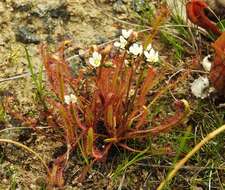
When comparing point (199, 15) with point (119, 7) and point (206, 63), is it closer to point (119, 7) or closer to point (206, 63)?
point (206, 63)

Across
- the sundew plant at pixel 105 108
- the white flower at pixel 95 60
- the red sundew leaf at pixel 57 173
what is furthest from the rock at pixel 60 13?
the red sundew leaf at pixel 57 173

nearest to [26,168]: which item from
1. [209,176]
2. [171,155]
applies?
[171,155]

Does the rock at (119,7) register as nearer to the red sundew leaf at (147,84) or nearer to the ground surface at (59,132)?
the ground surface at (59,132)

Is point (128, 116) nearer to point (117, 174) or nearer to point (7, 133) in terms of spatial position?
point (117, 174)

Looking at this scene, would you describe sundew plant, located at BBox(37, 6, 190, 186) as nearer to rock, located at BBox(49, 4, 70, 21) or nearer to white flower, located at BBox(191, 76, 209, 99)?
white flower, located at BBox(191, 76, 209, 99)

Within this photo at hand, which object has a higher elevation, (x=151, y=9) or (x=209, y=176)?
(x=151, y=9)

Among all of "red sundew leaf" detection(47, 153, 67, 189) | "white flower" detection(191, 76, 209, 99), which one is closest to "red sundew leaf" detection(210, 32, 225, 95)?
"white flower" detection(191, 76, 209, 99)

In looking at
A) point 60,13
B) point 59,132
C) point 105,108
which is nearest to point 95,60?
point 105,108
